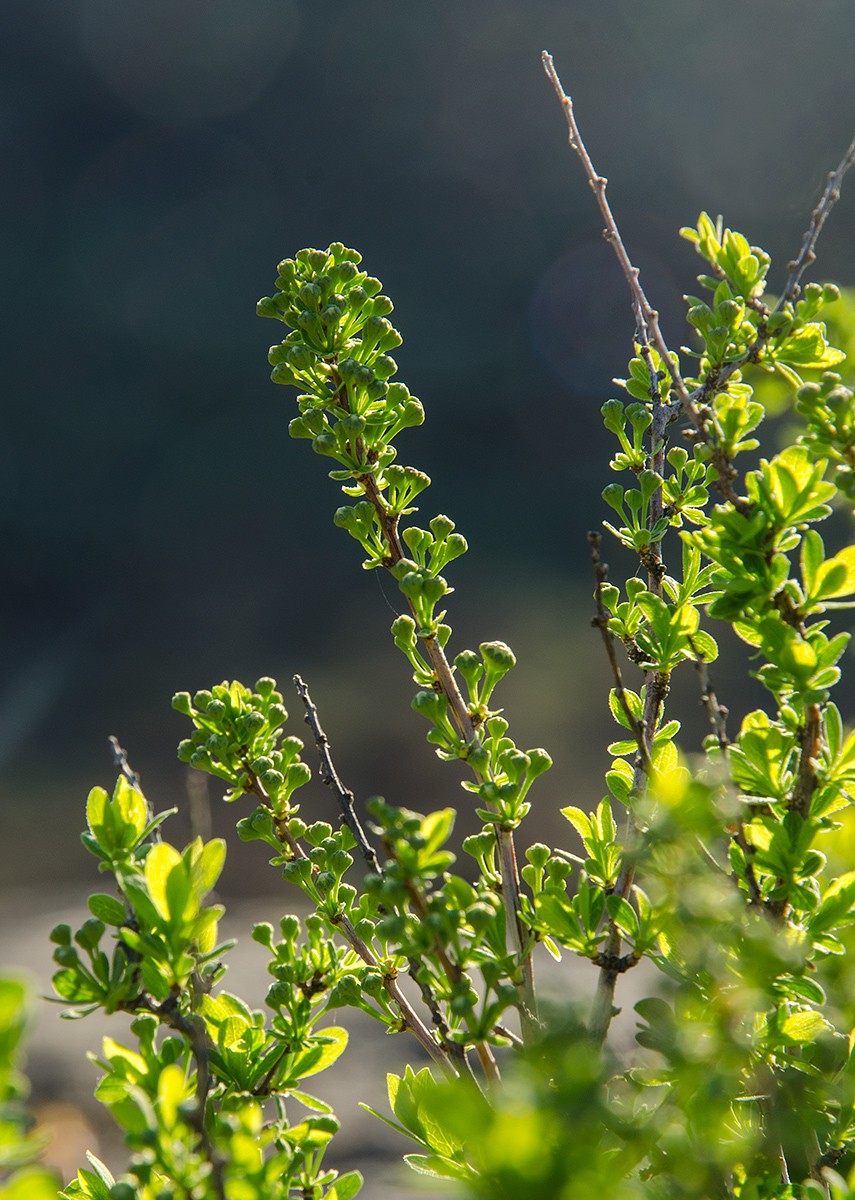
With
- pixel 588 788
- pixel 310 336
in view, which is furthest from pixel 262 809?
pixel 588 788

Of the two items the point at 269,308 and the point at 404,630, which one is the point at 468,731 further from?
the point at 269,308

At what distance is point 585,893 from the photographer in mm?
210

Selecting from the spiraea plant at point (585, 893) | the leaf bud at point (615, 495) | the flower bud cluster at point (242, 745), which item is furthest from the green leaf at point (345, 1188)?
the leaf bud at point (615, 495)

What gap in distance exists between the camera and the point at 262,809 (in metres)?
0.26

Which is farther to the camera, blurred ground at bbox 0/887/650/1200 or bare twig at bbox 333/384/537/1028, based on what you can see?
blurred ground at bbox 0/887/650/1200

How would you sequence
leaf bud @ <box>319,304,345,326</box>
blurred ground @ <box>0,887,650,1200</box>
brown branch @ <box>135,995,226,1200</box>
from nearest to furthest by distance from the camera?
brown branch @ <box>135,995,226,1200</box>
leaf bud @ <box>319,304,345,326</box>
blurred ground @ <box>0,887,650,1200</box>

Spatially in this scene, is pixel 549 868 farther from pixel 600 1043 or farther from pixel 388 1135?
pixel 388 1135

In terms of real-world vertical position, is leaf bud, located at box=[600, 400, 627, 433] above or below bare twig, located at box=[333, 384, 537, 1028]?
above

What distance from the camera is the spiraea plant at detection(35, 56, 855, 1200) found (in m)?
0.15

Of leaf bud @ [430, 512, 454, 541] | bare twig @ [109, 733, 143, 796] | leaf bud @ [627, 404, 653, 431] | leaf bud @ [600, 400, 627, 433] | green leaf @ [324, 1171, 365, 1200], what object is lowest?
green leaf @ [324, 1171, 365, 1200]

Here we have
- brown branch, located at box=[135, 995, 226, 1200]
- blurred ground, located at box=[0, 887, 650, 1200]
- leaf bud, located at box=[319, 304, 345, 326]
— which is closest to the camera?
brown branch, located at box=[135, 995, 226, 1200]

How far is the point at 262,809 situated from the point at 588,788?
1198 millimetres

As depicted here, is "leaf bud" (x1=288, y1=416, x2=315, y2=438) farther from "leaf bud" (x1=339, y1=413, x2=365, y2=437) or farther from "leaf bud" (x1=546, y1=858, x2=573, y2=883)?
"leaf bud" (x1=546, y1=858, x2=573, y2=883)

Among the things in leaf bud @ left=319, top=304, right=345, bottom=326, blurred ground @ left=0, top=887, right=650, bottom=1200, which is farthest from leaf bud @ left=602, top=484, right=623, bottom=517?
blurred ground @ left=0, top=887, right=650, bottom=1200
